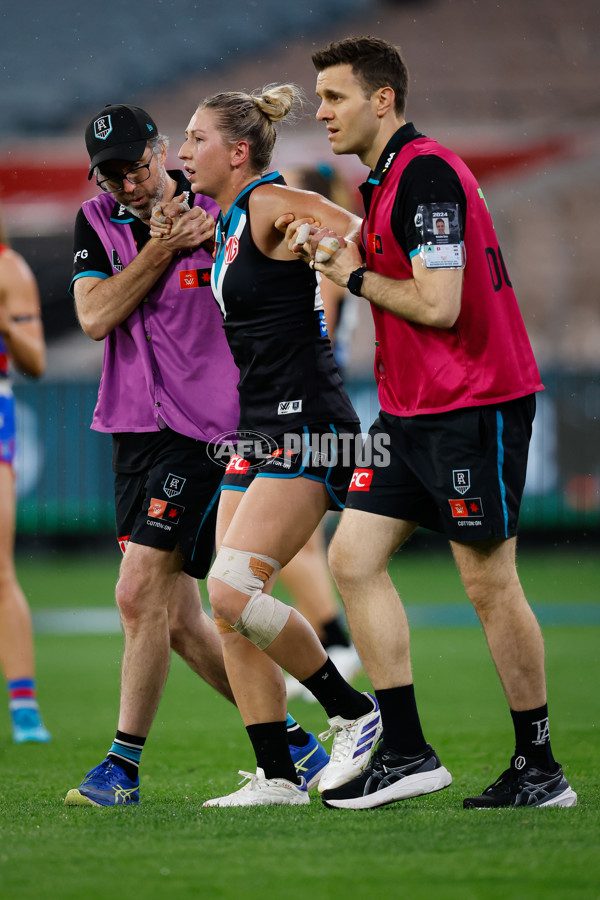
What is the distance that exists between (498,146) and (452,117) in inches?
104

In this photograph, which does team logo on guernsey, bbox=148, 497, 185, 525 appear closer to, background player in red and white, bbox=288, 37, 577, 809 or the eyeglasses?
background player in red and white, bbox=288, 37, 577, 809

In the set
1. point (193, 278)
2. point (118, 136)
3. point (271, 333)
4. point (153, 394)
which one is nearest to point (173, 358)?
point (153, 394)

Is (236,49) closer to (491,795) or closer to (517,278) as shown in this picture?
(517,278)

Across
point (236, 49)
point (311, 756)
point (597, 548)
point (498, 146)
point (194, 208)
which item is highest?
point (236, 49)

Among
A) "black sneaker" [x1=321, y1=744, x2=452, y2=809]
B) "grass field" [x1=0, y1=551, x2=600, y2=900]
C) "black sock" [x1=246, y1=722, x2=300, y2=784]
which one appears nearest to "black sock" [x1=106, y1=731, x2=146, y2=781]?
"grass field" [x1=0, y1=551, x2=600, y2=900]

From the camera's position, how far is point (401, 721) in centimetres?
405

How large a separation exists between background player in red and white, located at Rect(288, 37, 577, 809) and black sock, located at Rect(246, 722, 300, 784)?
0.23 m

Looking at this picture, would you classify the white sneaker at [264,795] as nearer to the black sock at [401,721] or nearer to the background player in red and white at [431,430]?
the background player in red and white at [431,430]

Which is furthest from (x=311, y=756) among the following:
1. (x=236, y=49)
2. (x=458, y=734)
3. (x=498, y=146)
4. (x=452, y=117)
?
(x=236, y=49)

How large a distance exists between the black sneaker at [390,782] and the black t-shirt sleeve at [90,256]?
1.99 m

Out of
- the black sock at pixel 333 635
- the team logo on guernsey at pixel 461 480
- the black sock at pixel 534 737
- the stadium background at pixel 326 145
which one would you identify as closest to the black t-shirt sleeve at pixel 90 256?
the team logo on guernsey at pixel 461 480

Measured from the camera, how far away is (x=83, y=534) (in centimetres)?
1569

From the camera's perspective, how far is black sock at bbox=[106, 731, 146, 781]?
4.45 m

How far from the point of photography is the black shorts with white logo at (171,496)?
15.0 feet
